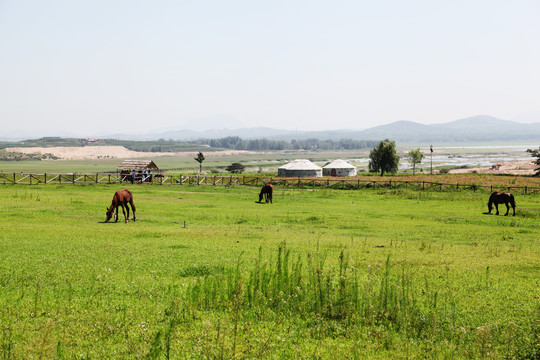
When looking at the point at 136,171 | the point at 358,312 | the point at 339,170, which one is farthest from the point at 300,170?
the point at 358,312

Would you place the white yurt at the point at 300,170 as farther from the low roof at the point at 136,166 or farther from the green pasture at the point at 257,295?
the green pasture at the point at 257,295

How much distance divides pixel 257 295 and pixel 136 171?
5868 cm

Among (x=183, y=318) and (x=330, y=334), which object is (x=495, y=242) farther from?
(x=183, y=318)

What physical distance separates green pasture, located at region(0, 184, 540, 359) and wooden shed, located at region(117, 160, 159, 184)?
40413 mm

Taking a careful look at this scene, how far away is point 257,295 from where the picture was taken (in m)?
10.6

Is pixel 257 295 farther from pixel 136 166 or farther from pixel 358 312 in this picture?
pixel 136 166

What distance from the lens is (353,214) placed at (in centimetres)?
3183

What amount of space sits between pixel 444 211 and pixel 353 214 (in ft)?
26.5

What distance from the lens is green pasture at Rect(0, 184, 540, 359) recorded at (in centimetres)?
834

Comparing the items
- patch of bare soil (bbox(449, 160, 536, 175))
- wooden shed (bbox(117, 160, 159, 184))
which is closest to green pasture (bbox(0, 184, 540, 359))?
wooden shed (bbox(117, 160, 159, 184))

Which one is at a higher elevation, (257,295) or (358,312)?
(257,295)

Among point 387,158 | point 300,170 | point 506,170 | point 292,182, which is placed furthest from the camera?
point 506,170

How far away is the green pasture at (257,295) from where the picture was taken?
834 centimetres

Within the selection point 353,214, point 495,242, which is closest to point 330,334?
point 495,242
